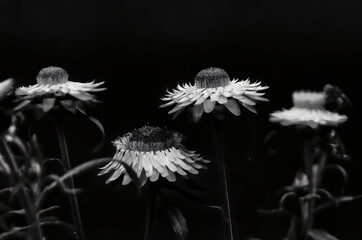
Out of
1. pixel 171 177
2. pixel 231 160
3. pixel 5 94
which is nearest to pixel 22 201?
pixel 5 94

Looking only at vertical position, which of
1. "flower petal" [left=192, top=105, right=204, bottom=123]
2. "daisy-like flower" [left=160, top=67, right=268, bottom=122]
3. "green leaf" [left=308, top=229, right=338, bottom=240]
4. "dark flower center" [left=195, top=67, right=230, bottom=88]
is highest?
"dark flower center" [left=195, top=67, right=230, bottom=88]

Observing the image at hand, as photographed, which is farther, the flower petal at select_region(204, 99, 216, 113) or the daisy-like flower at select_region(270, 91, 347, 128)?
the flower petal at select_region(204, 99, 216, 113)

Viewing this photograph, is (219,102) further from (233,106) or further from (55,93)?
(55,93)

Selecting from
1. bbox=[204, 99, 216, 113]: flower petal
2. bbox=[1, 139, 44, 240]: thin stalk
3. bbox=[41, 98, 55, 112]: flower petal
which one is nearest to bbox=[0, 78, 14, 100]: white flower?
bbox=[1, 139, 44, 240]: thin stalk

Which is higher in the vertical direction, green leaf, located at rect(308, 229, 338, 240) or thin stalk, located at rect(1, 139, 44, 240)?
thin stalk, located at rect(1, 139, 44, 240)

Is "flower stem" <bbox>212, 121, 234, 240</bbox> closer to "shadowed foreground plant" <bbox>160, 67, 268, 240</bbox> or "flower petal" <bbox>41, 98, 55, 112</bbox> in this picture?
"shadowed foreground plant" <bbox>160, 67, 268, 240</bbox>

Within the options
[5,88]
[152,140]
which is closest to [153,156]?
[152,140]
